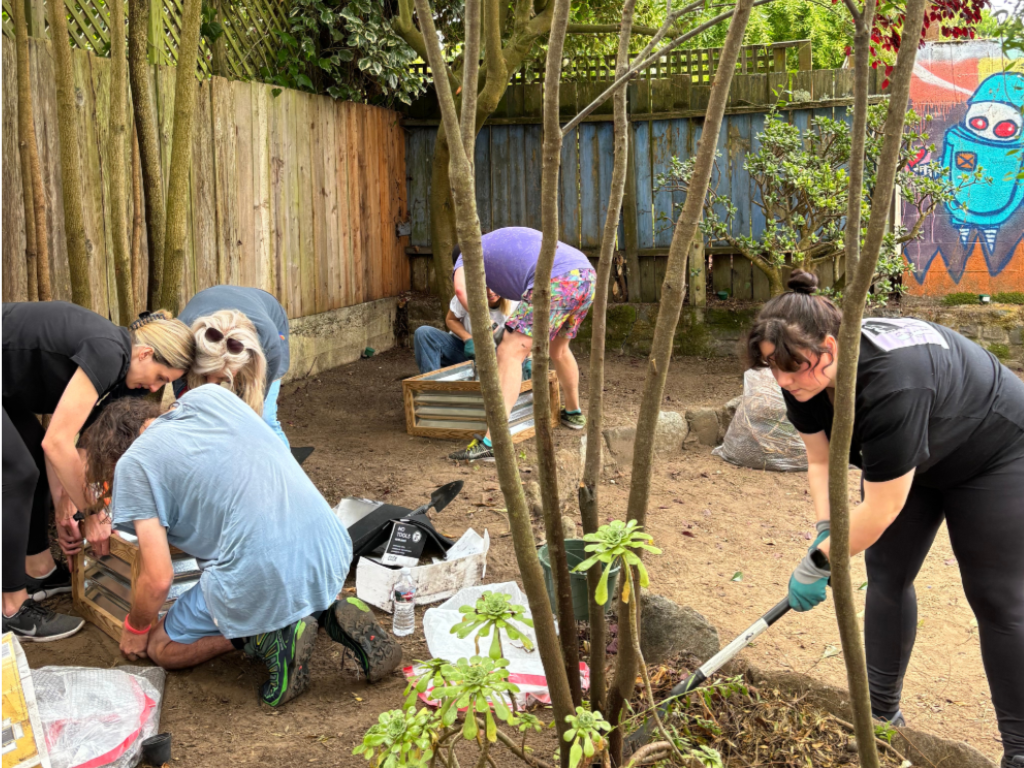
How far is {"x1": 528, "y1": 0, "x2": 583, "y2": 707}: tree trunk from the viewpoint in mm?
1729

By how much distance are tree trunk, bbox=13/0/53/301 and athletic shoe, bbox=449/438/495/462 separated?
2.09 meters

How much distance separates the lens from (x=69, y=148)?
3.71 m

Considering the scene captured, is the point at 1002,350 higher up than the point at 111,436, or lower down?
lower down

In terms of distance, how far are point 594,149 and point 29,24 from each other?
185 inches

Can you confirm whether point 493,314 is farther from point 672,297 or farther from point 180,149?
point 672,297

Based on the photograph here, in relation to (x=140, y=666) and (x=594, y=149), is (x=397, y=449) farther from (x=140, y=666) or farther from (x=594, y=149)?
(x=594, y=149)

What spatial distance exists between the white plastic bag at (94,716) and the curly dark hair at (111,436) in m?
0.55

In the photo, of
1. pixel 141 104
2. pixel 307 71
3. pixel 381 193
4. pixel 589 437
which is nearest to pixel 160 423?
pixel 589 437

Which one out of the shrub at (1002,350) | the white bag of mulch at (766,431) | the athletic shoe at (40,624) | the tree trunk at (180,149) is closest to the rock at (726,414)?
the white bag of mulch at (766,431)

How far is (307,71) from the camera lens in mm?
7082

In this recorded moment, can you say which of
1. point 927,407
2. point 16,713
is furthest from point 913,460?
point 16,713

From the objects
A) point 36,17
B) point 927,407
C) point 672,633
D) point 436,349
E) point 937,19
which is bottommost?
point 672,633

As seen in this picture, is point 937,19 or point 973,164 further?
point 973,164

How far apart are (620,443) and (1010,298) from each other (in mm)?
3888
